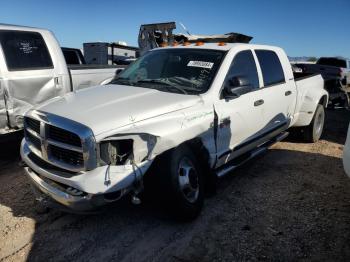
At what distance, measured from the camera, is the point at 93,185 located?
307 cm

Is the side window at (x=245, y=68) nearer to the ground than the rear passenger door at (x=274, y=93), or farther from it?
farther from it

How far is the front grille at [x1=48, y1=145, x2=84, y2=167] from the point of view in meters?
3.19

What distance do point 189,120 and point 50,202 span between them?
154 centimetres

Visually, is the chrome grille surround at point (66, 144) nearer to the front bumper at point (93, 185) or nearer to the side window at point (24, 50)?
the front bumper at point (93, 185)

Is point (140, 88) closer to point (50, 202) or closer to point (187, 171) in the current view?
point (187, 171)

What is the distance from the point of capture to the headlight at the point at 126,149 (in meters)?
3.15

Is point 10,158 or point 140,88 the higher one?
point 140,88

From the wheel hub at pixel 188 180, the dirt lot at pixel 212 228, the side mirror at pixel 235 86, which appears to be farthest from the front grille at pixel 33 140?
the side mirror at pixel 235 86

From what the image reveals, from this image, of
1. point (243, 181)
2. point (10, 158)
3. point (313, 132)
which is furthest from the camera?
point (313, 132)

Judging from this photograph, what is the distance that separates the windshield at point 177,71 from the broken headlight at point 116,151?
3.62 ft

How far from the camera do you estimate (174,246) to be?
3.40m

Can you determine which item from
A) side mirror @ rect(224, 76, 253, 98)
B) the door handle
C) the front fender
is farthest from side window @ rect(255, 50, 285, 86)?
side mirror @ rect(224, 76, 253, 98)

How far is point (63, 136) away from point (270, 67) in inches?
133

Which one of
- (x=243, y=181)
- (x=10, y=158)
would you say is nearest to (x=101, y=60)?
(x=10, y=158)
